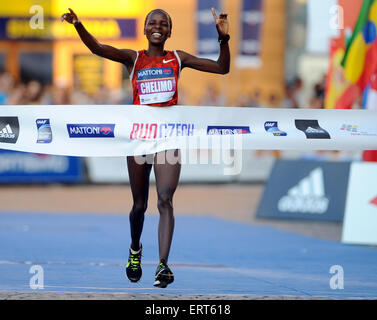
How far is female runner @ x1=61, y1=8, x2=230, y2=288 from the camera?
6.96m

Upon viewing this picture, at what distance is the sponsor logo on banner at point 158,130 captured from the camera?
7.27 meters

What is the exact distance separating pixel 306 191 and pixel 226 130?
6864 millimetres

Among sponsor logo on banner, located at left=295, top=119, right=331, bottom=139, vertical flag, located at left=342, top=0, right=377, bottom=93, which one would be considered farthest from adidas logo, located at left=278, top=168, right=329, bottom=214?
sponsor logo on banner, located at left=295, top=119, right=331, bottom=139

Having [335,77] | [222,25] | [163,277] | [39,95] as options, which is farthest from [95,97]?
[163,277]

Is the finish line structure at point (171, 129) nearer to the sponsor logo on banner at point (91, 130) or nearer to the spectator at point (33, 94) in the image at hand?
the sponsor logo on banner at point (91, 130)

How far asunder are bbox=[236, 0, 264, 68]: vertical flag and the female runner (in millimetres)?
14864

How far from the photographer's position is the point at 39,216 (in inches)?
583

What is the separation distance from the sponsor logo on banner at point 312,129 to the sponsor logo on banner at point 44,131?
2.10 m

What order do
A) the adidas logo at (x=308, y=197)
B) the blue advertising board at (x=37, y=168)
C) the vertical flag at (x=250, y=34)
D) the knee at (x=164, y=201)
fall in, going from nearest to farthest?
the knee at (x=164, y=201) < the adidas logo at (x=308, y=197) < the blue advertising board at (x=37, y=168) < the vertical flag at (x=250, y=34)

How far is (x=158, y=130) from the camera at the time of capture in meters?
7.28

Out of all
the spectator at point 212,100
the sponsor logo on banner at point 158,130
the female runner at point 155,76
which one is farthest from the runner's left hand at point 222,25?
the spectator at point 212,100

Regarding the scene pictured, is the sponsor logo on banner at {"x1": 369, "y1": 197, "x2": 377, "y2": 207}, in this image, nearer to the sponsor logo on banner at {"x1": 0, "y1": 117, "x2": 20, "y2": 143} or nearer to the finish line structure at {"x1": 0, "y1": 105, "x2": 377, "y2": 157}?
the finish line structure at {"x1": 0, "y1": 105, "x2": 377, "y2": 157}
